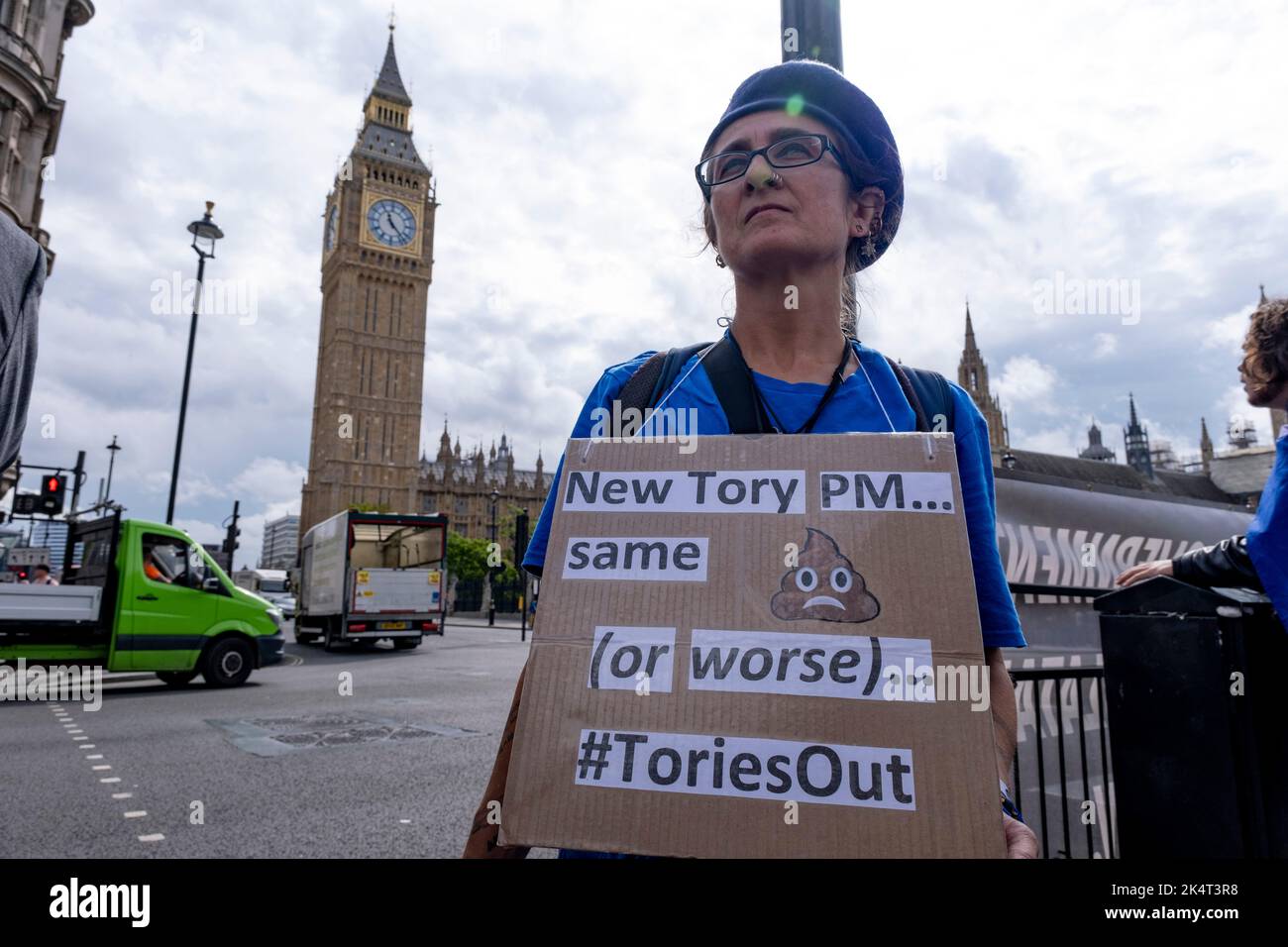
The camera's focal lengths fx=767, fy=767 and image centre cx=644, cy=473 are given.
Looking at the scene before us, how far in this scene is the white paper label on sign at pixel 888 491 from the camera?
1.13 m

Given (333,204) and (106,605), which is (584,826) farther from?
(333,204)

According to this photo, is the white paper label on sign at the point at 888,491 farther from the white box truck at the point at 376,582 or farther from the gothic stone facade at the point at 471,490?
the gothic stone facade at the point at 471,490

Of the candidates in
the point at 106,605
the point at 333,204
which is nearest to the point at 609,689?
the point at 106,605

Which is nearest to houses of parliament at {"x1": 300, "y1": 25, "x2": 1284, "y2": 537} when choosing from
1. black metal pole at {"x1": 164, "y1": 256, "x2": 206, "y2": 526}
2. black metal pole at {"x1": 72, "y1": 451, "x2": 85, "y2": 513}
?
black metal pole at {"x1": 72, "y1": 451, "x2": 85, "y2": 513}

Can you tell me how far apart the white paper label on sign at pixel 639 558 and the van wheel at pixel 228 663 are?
40.0 feet

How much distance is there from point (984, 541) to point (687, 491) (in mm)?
551

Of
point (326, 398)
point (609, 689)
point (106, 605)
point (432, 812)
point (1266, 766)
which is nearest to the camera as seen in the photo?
point (609, 689)

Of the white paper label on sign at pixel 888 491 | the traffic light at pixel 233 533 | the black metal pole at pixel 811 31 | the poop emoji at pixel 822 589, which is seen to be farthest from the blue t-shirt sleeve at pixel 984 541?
the traffic light at pixel 233 533

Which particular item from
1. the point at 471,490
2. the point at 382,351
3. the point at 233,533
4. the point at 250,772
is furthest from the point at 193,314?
the point at 471,490

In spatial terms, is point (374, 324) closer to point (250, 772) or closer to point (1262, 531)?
point (250, 772)

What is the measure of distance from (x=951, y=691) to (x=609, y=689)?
463 millimetres

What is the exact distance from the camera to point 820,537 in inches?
44.1
